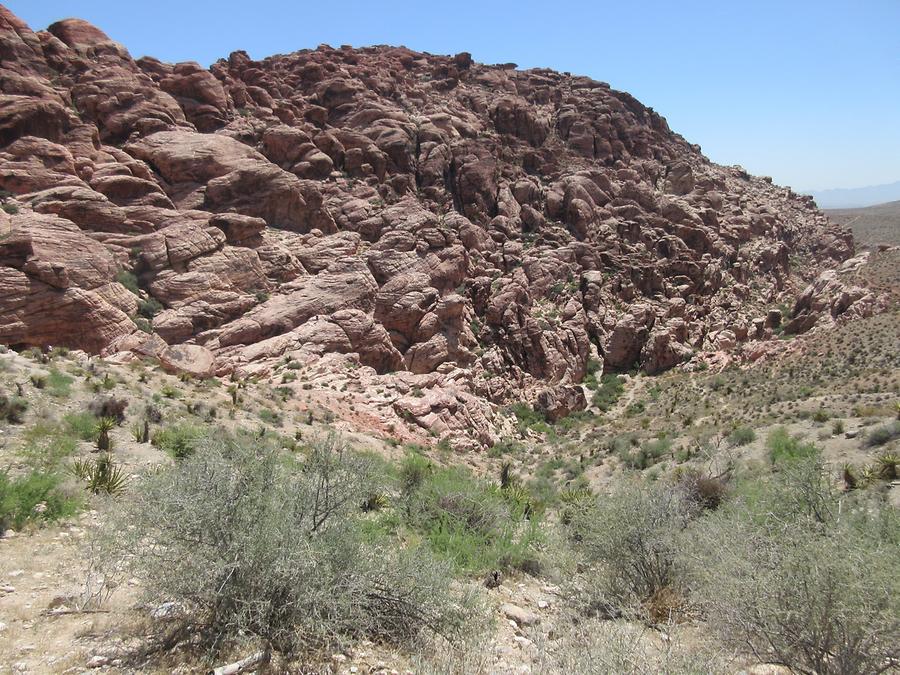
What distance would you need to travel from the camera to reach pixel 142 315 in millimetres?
20953

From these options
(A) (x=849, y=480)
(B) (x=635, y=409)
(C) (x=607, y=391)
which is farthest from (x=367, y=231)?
(A) (x=849, y=480)

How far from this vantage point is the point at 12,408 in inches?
411

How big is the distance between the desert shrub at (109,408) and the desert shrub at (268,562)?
7873mm

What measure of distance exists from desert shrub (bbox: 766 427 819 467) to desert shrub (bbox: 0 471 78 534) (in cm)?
1466

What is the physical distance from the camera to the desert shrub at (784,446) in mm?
12906

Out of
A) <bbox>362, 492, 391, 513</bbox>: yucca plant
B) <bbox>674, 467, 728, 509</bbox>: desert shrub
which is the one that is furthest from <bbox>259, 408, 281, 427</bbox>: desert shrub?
<bbox>674, 467, 728, 509</bbox>: desert shrub

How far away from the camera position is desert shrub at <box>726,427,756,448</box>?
1652 cm

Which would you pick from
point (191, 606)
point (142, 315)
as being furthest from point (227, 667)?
point (142, 315)

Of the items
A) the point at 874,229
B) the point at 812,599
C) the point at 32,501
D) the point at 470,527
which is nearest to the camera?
the point at 812,599

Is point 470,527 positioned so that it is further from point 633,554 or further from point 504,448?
point 504,448

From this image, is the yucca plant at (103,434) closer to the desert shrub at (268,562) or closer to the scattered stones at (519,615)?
the desert shrub at (268,562)

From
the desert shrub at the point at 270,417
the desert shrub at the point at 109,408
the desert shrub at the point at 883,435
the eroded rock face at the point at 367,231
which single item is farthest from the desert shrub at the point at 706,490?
the desert shrub at the point at 109,408

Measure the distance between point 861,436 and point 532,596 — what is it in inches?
464

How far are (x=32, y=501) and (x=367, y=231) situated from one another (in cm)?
2481
